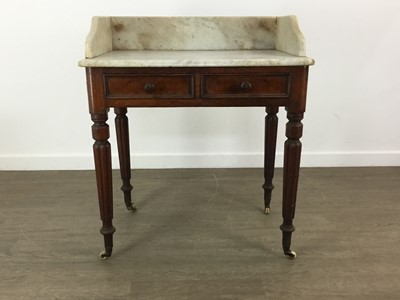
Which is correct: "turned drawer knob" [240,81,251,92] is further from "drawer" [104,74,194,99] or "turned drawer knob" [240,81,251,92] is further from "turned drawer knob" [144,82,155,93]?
"turned drawer knob" [144,82,155,93]

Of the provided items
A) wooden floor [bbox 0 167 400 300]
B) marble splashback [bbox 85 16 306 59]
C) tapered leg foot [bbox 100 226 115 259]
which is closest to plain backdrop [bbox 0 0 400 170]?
wooden floor [bbox 0 167 400 300]

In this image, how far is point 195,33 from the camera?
5.46 feet

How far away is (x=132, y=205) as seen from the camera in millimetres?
1861

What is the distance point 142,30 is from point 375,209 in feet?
4.57

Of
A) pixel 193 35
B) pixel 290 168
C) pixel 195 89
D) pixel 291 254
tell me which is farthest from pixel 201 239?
pixel 193 35

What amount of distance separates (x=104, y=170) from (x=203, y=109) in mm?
1056

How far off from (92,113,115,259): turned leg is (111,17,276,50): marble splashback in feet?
1.70

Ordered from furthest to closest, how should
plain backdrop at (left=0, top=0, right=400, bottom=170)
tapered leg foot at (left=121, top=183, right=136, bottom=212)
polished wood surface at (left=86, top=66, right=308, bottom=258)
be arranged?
plain backdrop at (left=0, top=0, right=400, bottom=170), tapered leg foot at (left=121, top=183, right=136, bottom=212), polished wood surface at (left=86, top=66, right=308, bottom=258)

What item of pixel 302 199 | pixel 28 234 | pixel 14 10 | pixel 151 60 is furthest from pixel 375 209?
A: pixel 14 10

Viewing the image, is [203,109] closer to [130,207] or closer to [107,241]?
[130,207]

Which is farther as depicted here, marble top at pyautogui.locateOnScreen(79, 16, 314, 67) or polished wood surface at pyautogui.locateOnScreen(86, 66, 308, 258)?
marble top at pyautogui.locateOnScreen(79, 16, 314, 67)

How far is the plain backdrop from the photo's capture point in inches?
82.7

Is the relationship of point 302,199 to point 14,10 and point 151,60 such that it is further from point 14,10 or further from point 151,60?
point 14,10

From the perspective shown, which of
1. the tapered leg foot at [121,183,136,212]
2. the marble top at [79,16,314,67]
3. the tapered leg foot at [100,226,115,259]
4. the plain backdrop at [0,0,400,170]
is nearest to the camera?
the tapered leg foot at [100,226,115,259]
